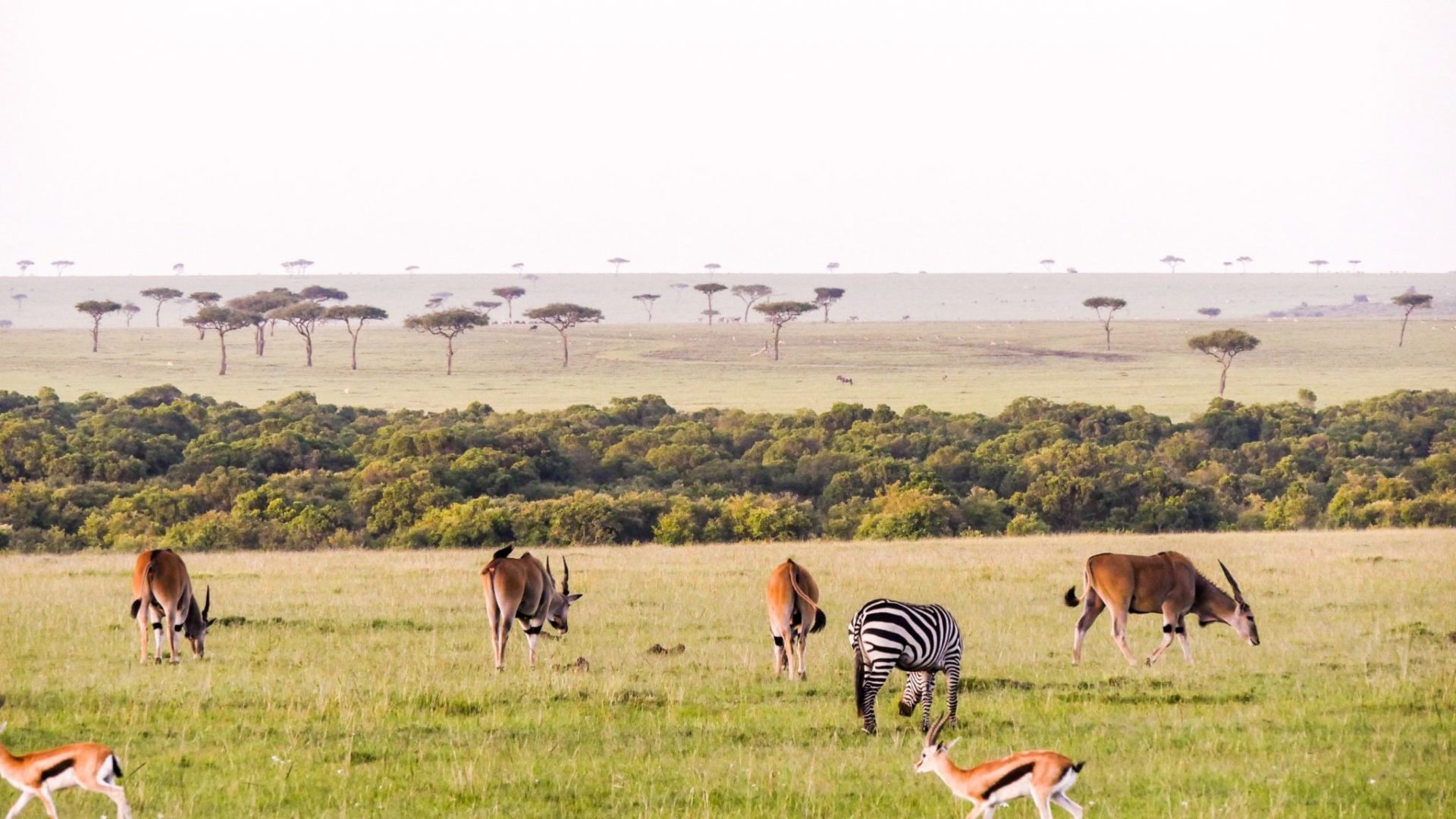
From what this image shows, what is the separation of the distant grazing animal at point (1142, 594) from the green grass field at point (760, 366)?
199 ft

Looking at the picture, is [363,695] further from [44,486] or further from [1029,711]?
[44,486]

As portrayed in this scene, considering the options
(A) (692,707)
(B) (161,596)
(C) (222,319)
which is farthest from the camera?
(C) (222,319)

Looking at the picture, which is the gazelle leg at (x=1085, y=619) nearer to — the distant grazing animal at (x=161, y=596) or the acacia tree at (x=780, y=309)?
the distant grazing animal at (x=161, y=596)

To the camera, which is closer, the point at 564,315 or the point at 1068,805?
the point at 1068,805

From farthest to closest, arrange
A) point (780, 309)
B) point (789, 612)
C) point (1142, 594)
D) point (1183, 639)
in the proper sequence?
point (780, 309) < point (1142, 594) < point (1183, 639) < point (789, 612)

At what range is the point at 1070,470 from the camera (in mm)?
49188

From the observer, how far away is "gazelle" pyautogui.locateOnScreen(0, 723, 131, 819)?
25.3ft

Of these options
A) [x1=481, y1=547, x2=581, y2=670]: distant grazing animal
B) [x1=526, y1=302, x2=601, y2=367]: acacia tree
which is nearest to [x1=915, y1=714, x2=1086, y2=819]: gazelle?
[x1=481, y1=547, x2=581, y2=670]: distant grazing animal

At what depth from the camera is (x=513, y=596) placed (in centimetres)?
1492

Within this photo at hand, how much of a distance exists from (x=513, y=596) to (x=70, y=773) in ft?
23.8

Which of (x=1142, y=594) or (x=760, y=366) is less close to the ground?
(x=1142, y=594)

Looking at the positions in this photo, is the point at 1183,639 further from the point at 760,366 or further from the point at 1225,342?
the point at 760,366

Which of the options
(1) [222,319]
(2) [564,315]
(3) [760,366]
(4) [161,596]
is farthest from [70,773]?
(2) [564,315]

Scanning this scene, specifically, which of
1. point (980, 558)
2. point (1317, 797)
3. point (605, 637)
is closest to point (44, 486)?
point (980, 558)
